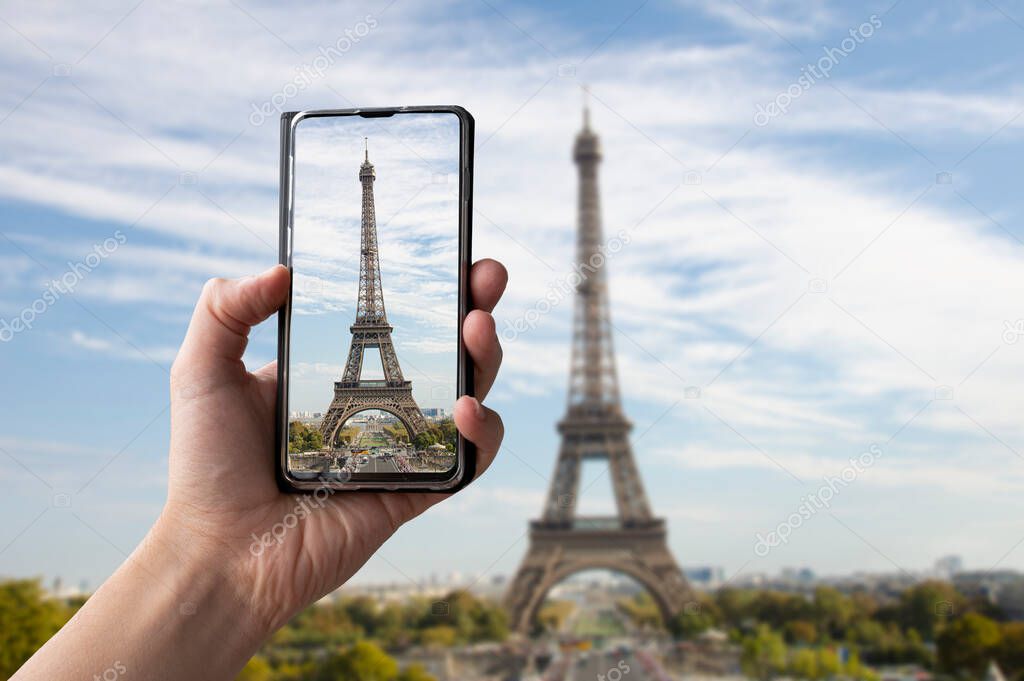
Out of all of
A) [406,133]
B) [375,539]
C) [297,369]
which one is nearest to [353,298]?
[297,369]

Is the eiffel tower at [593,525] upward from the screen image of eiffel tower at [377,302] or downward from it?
upward

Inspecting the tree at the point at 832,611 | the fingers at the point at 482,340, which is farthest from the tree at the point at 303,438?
the tree at the point at 832,611

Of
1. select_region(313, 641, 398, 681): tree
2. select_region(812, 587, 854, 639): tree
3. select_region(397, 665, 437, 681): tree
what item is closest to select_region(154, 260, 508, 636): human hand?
select_region(313, 641, 398, 681): tree

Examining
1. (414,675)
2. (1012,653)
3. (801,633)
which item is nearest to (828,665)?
(801,633)

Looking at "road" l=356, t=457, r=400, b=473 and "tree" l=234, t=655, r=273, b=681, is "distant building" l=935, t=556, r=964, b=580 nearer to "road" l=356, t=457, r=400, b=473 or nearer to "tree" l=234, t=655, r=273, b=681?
"tree" l=234, t=655, r=273, b=681

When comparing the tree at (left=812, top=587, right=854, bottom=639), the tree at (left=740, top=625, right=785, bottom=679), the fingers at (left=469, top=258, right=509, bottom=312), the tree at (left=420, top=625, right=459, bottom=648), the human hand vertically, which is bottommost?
the human hand

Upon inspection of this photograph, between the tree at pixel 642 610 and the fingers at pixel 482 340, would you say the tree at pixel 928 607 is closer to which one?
the tree at pixel 642 610
